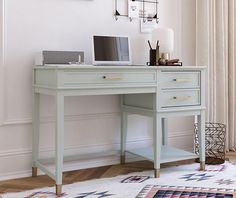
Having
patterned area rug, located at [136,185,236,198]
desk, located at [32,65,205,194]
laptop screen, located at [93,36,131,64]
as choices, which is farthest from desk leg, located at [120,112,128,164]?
patterned area rug, located at [136,185,236,198]

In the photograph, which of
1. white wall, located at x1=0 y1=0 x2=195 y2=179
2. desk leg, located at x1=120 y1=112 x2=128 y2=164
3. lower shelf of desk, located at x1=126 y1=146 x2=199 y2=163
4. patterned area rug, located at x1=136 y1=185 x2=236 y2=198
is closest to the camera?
patterned area rug, located at x1=136 y1=185 x2=236 y2=198

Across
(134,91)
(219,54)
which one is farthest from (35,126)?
(219,54)

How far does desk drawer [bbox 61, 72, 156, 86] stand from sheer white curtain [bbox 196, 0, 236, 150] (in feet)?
3.50

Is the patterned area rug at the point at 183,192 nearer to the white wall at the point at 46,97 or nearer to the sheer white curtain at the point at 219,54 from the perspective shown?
the white wall at the point at 46,97

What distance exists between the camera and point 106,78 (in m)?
2.51

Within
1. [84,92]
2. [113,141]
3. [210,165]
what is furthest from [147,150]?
[84,92]

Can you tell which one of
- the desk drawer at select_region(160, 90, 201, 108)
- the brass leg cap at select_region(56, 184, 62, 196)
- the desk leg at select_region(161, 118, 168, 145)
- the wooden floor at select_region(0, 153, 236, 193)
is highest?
the desk drawer at select_region(160, 90, 201, 108)

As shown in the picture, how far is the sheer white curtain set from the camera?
3.55 meters

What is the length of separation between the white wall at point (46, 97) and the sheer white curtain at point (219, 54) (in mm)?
341

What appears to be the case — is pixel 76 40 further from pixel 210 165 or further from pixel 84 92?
pixel 210 165

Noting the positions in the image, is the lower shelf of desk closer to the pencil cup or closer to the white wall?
the white wall

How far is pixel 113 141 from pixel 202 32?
4.41 feet

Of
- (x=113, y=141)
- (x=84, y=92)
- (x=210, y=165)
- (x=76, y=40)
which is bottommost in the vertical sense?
(x=210, y=165)

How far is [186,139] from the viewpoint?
3.65 meters
